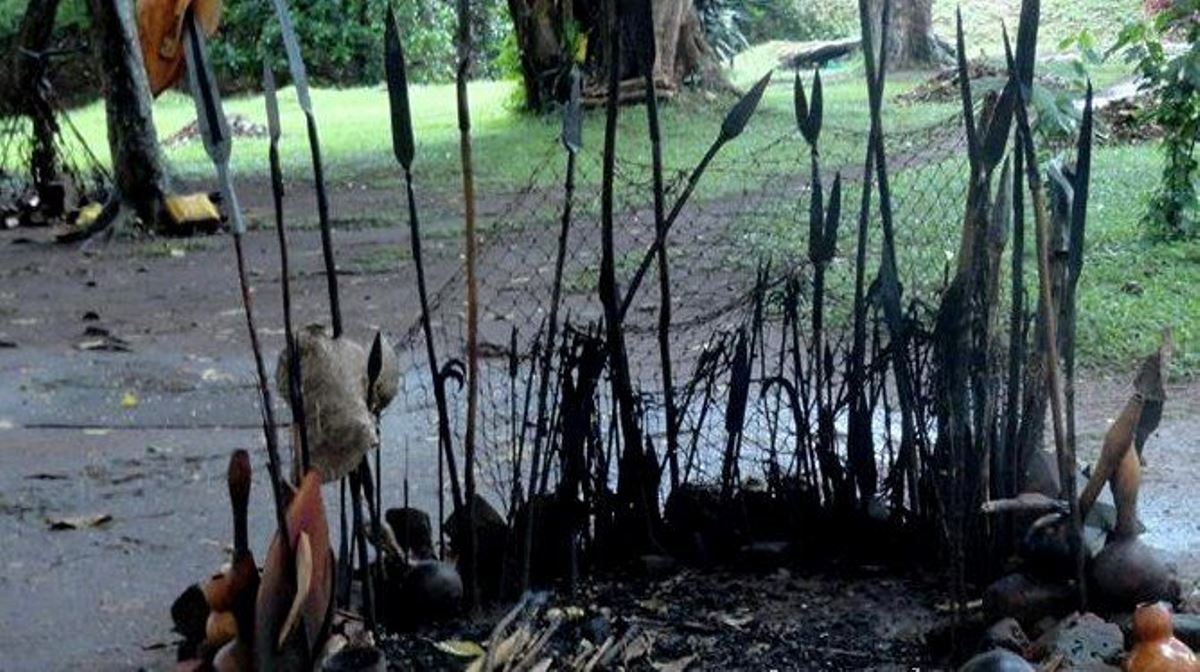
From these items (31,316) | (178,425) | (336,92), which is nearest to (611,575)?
(178,425)

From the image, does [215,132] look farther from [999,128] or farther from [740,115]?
[999,128]

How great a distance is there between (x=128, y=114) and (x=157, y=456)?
5.83 metres

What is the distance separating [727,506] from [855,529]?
0.90ft

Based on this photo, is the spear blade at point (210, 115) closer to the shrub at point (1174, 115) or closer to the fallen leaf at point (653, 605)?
the fallen leaf at point (653, 605)

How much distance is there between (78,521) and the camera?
4.76 meters

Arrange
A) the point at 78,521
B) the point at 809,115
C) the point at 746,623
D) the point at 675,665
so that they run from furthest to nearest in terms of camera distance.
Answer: the point at 78,521 < the point at 809,115 < the point at 746,623 < the point at 675,665

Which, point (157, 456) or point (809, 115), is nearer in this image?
point (809, 115)

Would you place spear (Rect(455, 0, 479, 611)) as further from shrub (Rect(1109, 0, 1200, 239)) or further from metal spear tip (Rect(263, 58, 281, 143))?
shrub (Rect(1109, 0, 1200, 239))

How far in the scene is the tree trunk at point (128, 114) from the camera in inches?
421

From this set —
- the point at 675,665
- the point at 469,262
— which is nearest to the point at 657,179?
the point at 469,262

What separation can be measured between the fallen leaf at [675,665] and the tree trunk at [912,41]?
17.7 meters

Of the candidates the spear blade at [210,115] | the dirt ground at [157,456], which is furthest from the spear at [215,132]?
the dirt ground at [157,456]

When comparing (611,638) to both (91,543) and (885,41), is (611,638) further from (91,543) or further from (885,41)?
(91,543)

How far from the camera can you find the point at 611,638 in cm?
336
